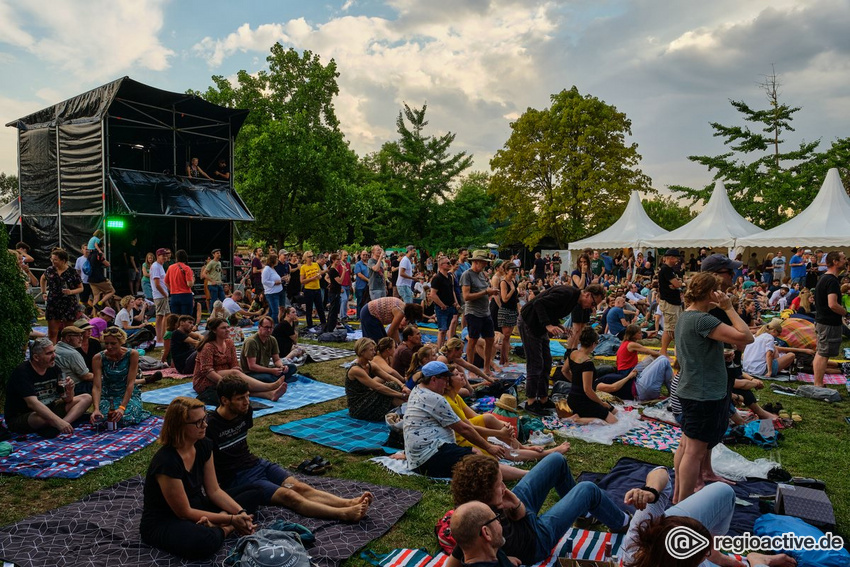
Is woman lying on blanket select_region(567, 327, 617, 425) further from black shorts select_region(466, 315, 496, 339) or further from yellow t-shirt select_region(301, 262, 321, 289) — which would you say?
yellow t-shirt select_region(301, 262, 321, 289)

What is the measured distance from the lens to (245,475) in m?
4.14

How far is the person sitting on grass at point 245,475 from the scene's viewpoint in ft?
13.1

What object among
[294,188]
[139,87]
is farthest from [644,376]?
[294,188]

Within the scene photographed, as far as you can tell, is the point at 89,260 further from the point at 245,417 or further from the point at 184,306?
the point at 245,417

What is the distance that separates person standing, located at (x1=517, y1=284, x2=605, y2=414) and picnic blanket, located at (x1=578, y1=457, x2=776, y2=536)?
6.19ft

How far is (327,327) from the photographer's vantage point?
1205 cm

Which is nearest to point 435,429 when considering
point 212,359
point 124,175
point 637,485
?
point 637,485

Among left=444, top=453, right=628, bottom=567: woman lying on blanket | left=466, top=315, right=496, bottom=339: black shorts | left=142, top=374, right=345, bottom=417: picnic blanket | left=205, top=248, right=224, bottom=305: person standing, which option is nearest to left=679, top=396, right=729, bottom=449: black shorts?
left=444, top=453, right=628, bottom=567: woman lying on blanket

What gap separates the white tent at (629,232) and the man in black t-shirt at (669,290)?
1529 centimetres

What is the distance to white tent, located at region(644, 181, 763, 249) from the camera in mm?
21456

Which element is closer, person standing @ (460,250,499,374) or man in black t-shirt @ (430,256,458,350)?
person standing @ (460,250,499,374)

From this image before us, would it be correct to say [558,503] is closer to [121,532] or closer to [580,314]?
[121,532]

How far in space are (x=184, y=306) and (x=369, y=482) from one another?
22.9 feet

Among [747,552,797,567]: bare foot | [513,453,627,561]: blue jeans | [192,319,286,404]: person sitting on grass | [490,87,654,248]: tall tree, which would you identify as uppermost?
[490,87,654,248]: tall tree
